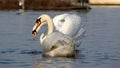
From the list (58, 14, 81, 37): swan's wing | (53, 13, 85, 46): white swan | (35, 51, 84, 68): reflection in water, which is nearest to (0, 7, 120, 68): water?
(35, 51, 84, 68): reflection in water

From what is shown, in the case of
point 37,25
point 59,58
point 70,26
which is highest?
point 37,25

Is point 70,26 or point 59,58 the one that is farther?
point 70,26

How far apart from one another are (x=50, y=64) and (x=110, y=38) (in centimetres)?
803

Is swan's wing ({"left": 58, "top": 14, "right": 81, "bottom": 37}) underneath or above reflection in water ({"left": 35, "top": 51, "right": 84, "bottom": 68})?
above

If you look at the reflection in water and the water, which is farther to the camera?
the water

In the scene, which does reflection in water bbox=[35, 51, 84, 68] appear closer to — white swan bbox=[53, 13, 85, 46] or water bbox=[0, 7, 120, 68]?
water bbox=[0, 7, 120, 68]

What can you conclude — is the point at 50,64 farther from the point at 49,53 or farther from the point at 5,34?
the point at 5,34

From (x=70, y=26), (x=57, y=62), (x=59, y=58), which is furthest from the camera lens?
(x=70, y=26)

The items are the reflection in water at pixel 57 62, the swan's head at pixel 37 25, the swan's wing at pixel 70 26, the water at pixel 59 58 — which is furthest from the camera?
the swan's wing at pixel 70 26

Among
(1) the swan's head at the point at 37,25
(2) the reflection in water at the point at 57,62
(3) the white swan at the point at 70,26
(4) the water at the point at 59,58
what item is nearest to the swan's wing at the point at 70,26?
(3) the white swan at the point at 70,26

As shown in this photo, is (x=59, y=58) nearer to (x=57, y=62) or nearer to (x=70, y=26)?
(x=57, y=62)

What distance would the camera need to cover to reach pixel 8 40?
20625 mm

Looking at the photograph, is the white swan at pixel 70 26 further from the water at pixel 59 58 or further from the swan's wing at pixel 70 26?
the water at pixel 59 58

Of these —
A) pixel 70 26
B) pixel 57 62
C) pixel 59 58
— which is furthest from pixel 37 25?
pixel 57 62
